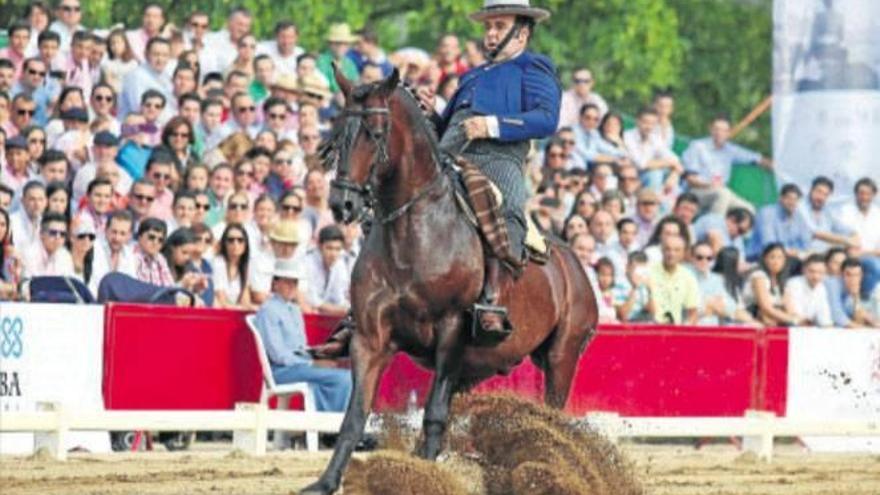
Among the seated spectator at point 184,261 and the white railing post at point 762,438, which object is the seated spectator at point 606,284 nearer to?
the white railing post at point 762,438

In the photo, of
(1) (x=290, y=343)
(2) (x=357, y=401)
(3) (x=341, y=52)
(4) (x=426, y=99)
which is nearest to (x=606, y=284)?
(1) (x=290, y=343)

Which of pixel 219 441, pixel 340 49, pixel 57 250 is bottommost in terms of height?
pixel 219 441

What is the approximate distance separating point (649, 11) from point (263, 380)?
16.4 m

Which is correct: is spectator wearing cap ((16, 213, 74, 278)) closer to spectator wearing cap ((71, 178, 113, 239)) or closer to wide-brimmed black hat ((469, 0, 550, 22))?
spectator wearing cap ((71, 178, 113, 239))

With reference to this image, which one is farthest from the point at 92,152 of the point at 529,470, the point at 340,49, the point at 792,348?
the point at 529,470

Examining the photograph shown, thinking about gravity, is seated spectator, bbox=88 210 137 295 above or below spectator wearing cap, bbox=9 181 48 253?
below

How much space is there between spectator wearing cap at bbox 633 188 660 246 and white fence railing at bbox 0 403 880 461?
3246mm

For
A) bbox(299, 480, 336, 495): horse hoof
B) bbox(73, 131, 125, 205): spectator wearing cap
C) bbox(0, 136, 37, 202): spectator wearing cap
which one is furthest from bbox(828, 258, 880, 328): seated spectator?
bbox(299, 480, 336, 495): horse hoof

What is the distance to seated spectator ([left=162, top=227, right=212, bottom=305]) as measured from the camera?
2027 cm

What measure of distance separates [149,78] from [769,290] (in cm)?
Result: 607

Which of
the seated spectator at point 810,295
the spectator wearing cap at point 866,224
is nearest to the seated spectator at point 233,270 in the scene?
the seated spectator at point 810,295

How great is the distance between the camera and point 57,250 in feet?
63.3

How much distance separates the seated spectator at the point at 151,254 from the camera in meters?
19.8

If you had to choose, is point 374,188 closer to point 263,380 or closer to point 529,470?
point 529,470
